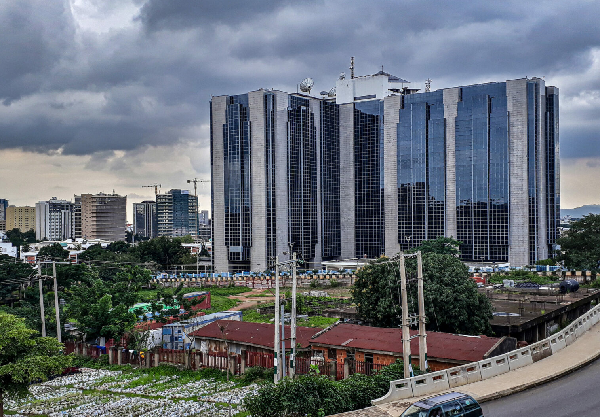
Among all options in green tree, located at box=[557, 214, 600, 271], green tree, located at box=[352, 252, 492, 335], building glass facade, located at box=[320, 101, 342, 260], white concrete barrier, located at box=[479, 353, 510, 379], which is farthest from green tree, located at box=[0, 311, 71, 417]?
building glass facade, located at box=[320, 101, 342, 260]

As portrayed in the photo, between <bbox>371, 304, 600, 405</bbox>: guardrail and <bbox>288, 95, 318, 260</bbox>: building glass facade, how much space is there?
75.8 metres

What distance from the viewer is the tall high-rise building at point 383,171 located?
92875 mm

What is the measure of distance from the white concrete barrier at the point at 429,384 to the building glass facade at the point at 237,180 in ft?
267

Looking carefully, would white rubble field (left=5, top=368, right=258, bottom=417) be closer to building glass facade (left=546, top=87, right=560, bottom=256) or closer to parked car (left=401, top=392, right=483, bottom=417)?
parked car (left=401, top=392, right=483, bottom=417)

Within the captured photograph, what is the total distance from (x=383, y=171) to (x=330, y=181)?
11.1 m

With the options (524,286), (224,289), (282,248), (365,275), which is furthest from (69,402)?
(282,248)

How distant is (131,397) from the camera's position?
1045 inches

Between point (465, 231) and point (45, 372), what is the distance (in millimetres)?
85698

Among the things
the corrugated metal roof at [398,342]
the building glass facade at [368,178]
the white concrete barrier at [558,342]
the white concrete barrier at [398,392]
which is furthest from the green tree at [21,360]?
the building glass facade at [368,178]

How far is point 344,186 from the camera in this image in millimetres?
112562

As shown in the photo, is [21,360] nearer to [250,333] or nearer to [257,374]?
[257,374]

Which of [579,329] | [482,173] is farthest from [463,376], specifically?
[482,173]

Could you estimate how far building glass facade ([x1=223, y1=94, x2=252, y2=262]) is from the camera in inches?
4001

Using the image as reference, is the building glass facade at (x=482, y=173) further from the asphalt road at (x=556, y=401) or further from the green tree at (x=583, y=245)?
the asphalt road at (x=556, y=401)
